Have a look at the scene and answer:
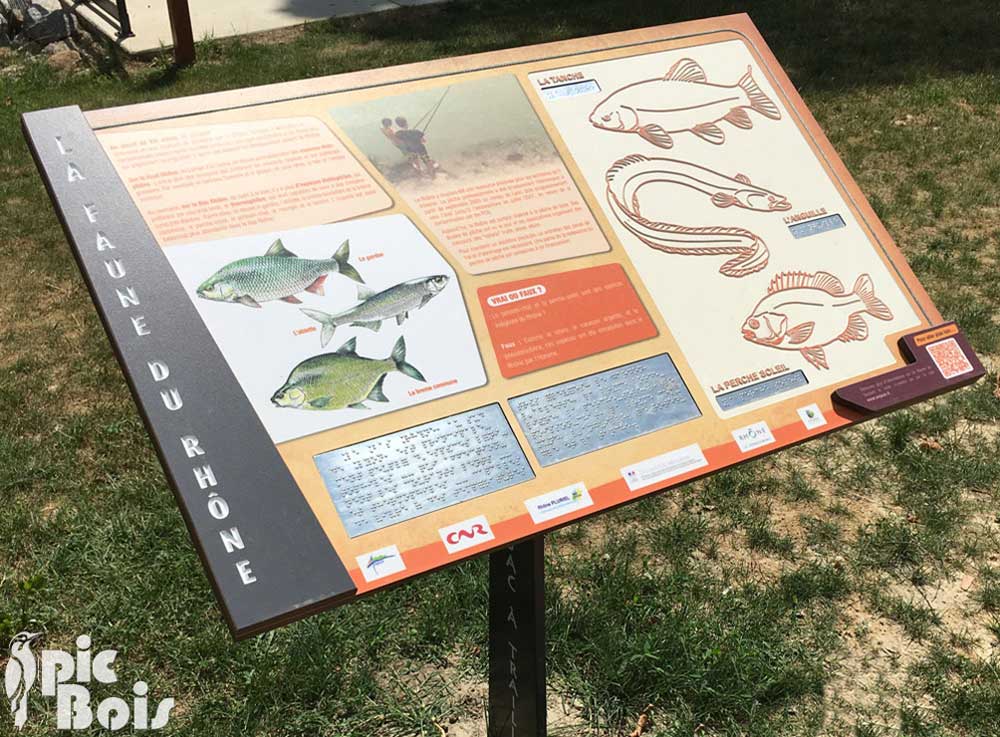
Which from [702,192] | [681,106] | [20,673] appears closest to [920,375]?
[702,192]

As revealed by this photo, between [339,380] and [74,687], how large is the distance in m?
1.54

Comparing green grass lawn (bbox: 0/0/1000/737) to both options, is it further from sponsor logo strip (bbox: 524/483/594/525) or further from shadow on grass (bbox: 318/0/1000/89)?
shadow on grass (bbox: 318/0/1000/89)

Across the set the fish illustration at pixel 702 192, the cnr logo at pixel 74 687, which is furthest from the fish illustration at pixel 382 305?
the cnr logo at pixel 74 687

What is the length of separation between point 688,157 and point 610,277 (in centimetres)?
40

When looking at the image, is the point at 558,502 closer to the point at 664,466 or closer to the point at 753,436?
the point at 664,466

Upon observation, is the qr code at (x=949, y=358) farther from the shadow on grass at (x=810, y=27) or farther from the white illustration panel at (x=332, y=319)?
the shadow on grass at (x=810, y=27)

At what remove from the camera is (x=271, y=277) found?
68.6 inches

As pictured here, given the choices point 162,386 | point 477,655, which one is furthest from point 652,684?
point 162,386

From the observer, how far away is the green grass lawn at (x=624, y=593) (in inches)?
106

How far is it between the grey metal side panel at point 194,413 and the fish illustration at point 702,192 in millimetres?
887

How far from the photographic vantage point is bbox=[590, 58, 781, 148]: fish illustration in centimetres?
223

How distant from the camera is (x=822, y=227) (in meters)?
2.28

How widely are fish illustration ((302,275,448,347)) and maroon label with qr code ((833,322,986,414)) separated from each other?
0.81m

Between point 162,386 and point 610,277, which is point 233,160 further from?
point 610,277
